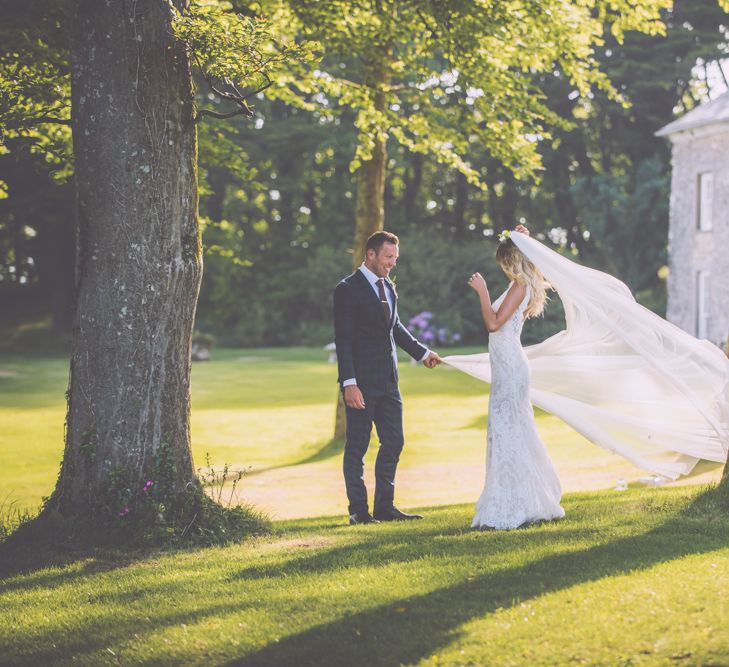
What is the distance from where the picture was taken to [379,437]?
806 cm

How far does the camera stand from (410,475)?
13.5 meters

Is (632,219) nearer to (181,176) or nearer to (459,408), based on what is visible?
(459,408)

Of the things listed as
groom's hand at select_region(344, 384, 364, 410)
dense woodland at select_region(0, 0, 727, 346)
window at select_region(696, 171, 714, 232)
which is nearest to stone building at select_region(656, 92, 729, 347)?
window at select_region(696, 171, 714, 232)

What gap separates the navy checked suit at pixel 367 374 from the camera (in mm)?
7852

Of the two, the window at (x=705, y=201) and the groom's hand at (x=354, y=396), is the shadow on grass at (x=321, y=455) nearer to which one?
the groom's hand at (x=354, y=396)

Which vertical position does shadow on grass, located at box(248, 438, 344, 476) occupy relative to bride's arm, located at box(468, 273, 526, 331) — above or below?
below

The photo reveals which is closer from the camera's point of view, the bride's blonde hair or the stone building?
the bride's blonde hair

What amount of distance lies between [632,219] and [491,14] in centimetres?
3443

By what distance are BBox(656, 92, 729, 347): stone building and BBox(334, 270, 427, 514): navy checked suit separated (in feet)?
71.4

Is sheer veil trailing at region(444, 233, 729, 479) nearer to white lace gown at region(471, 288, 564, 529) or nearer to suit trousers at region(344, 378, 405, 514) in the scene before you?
white lace gown at region(471, 288, 564, 529)

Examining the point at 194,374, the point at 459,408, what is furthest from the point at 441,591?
the point at 194,374

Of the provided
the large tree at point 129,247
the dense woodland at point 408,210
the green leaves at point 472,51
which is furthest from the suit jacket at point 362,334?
the dense woodland at point 408,210

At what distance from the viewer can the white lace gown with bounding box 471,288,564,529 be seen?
7.37 m

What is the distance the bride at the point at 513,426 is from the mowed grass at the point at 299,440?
3896mm
